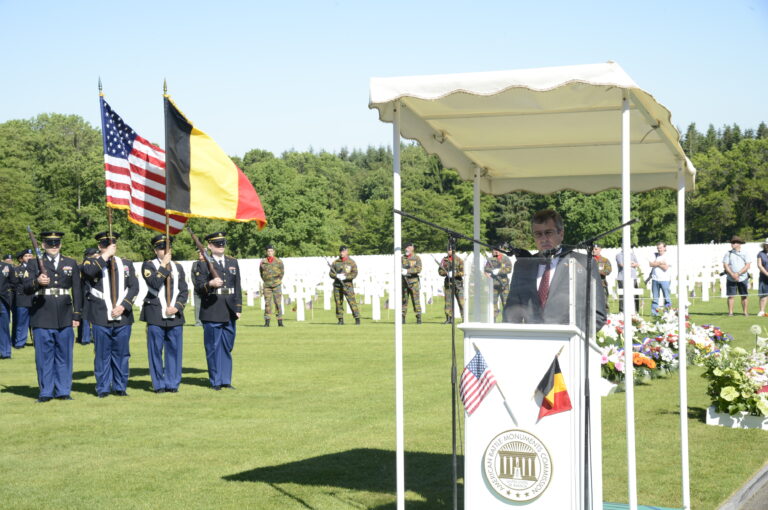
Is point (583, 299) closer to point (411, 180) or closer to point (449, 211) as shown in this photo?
point (449, 211)

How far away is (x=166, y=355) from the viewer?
14.3m

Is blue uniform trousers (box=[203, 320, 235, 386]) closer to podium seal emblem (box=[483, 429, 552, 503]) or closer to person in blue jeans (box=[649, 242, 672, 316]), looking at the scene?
podium seal emblem (box=[483, 429, 552, 503])

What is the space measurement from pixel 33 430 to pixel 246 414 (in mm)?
2445

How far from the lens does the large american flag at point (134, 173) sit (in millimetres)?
13211

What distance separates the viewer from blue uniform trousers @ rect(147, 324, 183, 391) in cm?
1425

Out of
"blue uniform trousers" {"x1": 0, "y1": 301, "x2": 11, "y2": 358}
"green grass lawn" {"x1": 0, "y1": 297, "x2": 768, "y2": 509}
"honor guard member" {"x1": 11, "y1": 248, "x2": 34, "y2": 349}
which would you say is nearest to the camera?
"green grass lawn" {"x1": 0, "y1": 297, "x2": 768, "y2": 509}

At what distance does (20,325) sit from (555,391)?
65.3ft

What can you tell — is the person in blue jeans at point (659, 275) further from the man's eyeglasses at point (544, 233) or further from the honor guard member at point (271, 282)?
the man's eyeglasses at point (544, 233)

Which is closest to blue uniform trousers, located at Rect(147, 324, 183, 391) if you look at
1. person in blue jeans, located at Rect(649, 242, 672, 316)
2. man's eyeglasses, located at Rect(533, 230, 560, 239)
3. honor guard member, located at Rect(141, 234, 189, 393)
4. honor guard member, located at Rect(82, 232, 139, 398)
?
honor guard member, located at Rect(141, 234, 189, 393)

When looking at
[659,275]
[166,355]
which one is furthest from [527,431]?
[659,275]

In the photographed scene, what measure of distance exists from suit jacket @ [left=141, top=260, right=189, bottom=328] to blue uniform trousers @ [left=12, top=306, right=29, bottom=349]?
9421 mm

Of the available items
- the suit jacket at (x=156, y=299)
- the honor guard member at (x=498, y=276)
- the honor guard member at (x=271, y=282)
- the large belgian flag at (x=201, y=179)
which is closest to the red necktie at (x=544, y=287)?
the honor guard member at (x=498, y=276)

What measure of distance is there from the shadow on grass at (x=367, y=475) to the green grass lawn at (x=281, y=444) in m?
0.02

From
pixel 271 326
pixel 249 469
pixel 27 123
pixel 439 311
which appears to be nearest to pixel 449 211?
pixel 27 123
